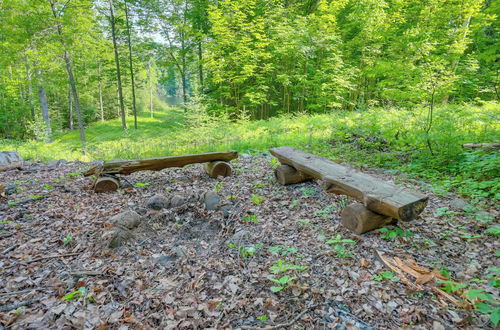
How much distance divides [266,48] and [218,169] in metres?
12.3

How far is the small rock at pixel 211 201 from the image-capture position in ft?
12.4

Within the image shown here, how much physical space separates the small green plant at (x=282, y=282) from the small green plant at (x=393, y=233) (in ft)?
4.05

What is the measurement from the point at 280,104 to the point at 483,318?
52.7 ft

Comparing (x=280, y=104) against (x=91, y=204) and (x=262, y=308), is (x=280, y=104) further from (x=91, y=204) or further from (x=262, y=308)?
(x=262, y=308)

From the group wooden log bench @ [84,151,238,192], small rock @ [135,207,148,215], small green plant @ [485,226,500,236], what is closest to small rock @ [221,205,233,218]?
small rock @ [135,207,148,215]

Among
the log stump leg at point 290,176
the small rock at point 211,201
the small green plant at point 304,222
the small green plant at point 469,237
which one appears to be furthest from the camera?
the log stump leg at point 290,176

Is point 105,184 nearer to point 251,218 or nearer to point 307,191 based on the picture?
point 251,218

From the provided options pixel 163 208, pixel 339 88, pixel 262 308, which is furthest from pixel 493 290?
pixel 339 88

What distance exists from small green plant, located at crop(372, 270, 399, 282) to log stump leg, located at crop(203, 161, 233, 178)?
3449mm

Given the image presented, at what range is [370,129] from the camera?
7113mm

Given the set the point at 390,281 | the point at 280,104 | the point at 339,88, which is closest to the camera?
the point at 390,281

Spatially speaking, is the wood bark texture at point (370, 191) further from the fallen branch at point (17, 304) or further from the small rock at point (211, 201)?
the fallen branch at point (17, 304)

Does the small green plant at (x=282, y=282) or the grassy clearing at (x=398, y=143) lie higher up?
the grassy clearing at (x=398, y=143)

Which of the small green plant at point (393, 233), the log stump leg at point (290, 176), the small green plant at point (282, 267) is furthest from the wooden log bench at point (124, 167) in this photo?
the small green plant at point (393, 233)
